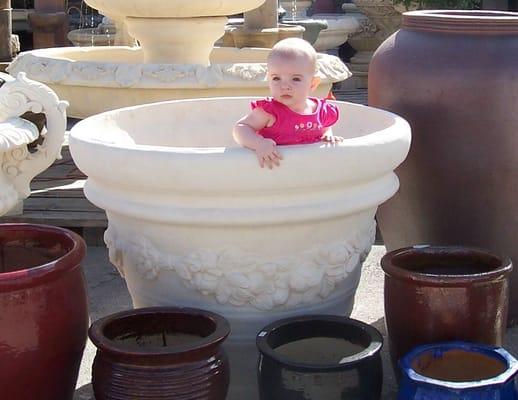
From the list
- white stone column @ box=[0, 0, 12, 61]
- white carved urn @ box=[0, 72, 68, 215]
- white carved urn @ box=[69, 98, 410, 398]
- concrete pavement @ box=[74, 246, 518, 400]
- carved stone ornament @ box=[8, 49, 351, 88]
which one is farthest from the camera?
white stone column @ box=[0, 0, 12, 61]

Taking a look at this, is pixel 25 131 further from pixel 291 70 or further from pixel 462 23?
pixel 462 23

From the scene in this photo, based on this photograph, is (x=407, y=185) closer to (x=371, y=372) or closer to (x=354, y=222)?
Answer: (x=354, y=222)

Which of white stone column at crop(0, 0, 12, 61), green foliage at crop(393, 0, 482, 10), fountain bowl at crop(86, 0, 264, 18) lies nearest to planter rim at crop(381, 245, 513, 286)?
fountain bowl at crop(86, 0, 264, 18)

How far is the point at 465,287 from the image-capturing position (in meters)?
2.32

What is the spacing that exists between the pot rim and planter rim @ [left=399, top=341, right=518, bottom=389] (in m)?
0.42

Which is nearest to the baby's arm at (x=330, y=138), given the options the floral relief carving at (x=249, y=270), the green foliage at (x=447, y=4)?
the floral relief carving at (x=249, y=270)

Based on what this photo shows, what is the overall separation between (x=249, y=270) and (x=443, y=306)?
494 mm

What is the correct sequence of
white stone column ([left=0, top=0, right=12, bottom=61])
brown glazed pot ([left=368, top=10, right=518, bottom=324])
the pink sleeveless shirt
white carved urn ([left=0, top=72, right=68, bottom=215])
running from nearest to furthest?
the pink sleeveless shirt < brown glazed pot ([left=368, top=10, right=518, bottom=324]) < white carved urn ([left=0, top=72, right=68, bottom=215]) < white stone column ([left=0, top=0, right=12, bottom=61])

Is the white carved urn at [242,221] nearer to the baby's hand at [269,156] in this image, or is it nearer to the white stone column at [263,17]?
the baby's hand at [269,156]

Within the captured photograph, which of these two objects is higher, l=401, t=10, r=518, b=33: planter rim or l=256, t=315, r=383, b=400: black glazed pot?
l=401, t=10, r=518, b=33: planter rim

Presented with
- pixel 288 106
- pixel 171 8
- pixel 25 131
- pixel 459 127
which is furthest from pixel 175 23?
pixel 288 106

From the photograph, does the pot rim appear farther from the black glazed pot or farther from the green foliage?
the green foliage

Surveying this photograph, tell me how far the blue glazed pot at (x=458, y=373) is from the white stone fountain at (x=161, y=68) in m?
2.09

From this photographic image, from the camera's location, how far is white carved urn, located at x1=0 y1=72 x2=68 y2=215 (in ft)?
9.91
